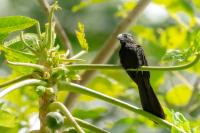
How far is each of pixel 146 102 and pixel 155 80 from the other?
920mm

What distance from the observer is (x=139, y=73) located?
4.95 ft

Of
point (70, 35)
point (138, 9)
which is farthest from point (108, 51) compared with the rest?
point (70, 35)

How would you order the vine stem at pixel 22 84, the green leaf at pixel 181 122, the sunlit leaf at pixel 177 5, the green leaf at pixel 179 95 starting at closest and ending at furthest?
the vine stem at pixel 22 84, the green leaf at pixel 181 122, the sunlit leaf at pixel 177 5, the green leaf at pixel 179 95

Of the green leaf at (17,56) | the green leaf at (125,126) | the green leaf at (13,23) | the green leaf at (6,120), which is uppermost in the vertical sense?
the green leaf at (13,23)

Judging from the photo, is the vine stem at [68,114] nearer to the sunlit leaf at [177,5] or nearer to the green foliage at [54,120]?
the green foliage at [54,120]

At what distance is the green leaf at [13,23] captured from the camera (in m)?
1.35

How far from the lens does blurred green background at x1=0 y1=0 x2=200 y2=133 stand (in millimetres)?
2168

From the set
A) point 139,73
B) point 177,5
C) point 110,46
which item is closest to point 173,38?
point 177,5

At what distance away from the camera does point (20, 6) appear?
138 inches

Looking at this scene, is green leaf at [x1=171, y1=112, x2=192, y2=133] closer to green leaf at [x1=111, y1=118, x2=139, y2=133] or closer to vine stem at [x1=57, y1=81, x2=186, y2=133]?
vine stem at [x1=57, y1=81, x2=186, y2=133]

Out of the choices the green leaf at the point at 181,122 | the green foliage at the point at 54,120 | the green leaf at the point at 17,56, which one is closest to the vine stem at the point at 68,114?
the green foliage at the point at 54,120

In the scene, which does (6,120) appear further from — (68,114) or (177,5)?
(177,5)

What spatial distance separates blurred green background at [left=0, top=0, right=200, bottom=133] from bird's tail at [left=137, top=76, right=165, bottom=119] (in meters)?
0.03

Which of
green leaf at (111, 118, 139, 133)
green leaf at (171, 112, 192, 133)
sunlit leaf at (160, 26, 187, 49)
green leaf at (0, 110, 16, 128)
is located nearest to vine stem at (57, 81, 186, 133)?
green leaf at (171, 112, 192, 133)
